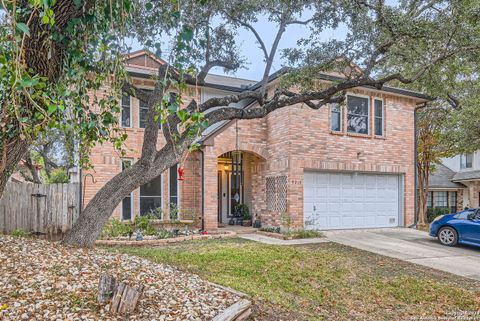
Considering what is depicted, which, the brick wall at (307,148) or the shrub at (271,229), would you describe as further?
the brick wall at (307,148)

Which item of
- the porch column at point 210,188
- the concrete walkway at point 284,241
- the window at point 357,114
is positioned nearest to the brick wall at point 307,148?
the porch column at point 210,188

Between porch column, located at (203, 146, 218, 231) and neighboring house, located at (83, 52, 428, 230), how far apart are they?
0.04m

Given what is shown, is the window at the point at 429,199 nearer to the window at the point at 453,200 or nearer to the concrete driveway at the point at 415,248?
the window at the point at 453,200

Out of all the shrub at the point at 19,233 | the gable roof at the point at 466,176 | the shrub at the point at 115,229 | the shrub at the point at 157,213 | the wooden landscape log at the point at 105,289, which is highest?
the gable roof at the point at 466,176

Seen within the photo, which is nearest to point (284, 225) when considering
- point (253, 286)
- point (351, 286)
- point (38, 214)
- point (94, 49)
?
point (351, 286)

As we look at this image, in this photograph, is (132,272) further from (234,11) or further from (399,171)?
(399,171)

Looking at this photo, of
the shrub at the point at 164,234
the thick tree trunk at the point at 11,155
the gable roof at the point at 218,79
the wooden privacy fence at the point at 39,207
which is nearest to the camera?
the thick tree trunk at the point at 11,155

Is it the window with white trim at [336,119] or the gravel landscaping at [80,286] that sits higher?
the window with white trim at [336,119]

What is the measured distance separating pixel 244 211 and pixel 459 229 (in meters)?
7.91

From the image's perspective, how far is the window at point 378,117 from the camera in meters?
14.6

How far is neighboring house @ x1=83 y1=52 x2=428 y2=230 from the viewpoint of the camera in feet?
41.3

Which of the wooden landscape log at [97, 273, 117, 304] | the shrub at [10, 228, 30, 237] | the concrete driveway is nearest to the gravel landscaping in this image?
the wooden landscape log at [97, 273, 117, 304]

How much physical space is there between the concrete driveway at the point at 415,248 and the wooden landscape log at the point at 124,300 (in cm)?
737

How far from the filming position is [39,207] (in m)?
9.73
